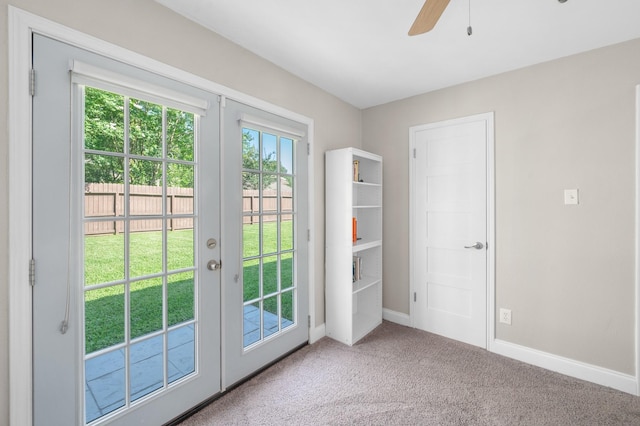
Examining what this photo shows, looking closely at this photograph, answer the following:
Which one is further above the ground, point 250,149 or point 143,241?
point 250,149

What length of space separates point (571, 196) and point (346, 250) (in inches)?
72.4

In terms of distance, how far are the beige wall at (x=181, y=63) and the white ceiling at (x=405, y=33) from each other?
0.30 feet

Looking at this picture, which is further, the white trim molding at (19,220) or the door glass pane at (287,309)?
the door glass pane at (287,309)

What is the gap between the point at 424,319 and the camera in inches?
118

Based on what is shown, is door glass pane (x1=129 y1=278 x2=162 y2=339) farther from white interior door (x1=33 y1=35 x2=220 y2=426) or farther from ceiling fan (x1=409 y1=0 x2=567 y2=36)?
ceiling fan (x1=409 y1=0 x2=567 y2=36)

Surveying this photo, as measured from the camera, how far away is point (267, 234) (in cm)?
230

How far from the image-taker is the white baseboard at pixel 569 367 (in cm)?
201

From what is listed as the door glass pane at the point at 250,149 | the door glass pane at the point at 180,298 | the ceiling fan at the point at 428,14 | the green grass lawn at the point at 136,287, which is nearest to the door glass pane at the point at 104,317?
the green grass lawn at the point at 136,287

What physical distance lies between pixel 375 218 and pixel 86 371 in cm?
265

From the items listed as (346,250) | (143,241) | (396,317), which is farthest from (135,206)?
(396,317)

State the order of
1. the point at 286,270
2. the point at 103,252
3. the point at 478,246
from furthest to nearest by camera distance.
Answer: the point at 478,246 < the point at 286,270 < the point at 103,252

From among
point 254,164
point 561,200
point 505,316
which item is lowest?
point 505,316

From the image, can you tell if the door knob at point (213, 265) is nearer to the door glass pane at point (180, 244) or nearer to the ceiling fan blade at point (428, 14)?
the door glass pane at point (180, 244)

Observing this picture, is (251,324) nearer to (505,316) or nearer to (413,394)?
(413,394)
